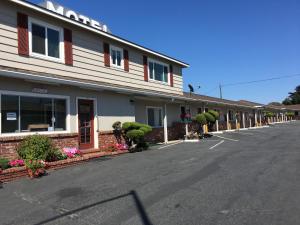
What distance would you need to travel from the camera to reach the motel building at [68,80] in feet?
36.2

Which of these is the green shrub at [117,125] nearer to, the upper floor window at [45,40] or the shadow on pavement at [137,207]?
the upper floor window at [45,40]

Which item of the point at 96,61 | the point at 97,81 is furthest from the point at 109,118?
the point at 96,61

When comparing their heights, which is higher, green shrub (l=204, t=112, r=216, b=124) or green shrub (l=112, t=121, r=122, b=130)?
green shrub (l=204, t=112, r=216, b=124)

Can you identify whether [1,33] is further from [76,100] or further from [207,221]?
[207,221]

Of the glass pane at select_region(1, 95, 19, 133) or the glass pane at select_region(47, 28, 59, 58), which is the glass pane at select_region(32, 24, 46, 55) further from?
the glass pane at select_region(1, 95, 19, 133)

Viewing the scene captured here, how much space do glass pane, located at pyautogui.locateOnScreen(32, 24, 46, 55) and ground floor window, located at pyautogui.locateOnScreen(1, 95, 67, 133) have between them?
78.4 inches

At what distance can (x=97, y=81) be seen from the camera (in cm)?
1505

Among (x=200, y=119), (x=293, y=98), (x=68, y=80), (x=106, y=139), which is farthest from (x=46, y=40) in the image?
(x=293, y=98)

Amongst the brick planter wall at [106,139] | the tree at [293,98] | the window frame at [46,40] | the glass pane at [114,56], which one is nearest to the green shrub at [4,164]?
the window frame at [46,40]

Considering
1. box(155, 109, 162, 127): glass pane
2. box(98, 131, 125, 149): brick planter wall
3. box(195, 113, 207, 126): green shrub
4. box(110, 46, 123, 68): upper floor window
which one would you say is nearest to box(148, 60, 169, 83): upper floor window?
box(155, 109, 162, 127): glass pane

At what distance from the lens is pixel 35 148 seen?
34.2 ft

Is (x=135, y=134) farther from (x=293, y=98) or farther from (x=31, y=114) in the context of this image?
(x=293, y=98)

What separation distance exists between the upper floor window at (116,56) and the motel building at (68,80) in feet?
0.18

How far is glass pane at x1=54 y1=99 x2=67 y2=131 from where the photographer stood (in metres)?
12.5
